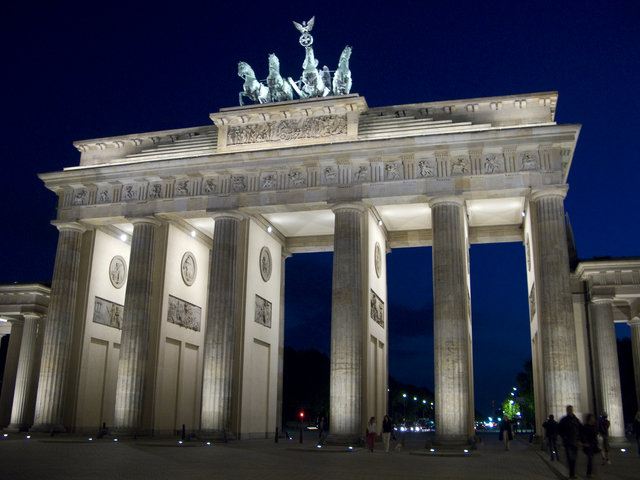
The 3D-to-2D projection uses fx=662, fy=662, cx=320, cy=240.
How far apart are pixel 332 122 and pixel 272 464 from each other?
20578 mm

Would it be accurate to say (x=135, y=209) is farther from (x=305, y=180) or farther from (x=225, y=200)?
(x=305, y=180)

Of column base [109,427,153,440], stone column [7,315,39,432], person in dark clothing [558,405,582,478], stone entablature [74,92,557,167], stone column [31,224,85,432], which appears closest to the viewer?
person in dark clothing [558,405,582,478]

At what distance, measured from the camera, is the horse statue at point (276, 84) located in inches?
1496

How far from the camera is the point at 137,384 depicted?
34750 mm

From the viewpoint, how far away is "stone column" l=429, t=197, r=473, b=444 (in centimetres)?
2988

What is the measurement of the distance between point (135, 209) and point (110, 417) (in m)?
12.8

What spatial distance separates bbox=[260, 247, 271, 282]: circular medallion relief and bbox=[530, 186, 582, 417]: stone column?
15525mm

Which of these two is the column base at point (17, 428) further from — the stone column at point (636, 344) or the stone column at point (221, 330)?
the stone column at point (636, 344)

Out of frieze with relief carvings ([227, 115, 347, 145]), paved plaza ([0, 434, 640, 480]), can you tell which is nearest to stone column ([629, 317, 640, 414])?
paved plaza ([0, 434, 640, 480])

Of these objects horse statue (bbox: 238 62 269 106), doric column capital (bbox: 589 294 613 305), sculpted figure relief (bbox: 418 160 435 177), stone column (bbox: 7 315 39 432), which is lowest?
stone column (bbox: 7 315 39 432)

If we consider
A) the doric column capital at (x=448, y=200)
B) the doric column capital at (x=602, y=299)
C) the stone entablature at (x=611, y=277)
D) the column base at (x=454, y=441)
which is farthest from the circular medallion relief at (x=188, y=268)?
the doric column capital at (x=602, y=299)

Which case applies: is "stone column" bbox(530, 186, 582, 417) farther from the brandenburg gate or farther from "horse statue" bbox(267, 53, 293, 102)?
"horse statue" bbox(267, 53, 293, 102)

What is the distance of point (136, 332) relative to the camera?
35.5 m

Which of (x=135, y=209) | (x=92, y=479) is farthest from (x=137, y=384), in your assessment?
(x=92, y=479)
